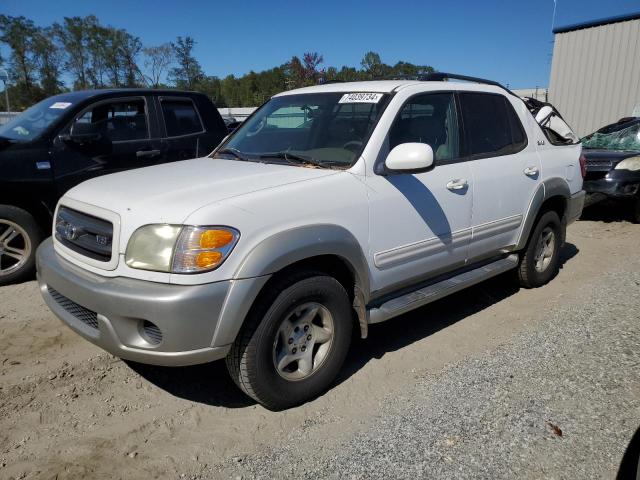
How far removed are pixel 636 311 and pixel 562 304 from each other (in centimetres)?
58

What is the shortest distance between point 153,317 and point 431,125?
2412 millimetres

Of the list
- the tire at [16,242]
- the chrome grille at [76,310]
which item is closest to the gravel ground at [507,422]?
the chrome grille at [76,310]

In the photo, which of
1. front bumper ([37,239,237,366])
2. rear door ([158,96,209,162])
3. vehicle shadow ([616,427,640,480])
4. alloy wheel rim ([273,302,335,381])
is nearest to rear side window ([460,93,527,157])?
alloy wheel rim ([273,302,335,381])

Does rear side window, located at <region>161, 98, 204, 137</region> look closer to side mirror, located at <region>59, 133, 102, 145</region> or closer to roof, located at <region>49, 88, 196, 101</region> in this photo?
roof, located at <region>49, 88, 196, 101</region>

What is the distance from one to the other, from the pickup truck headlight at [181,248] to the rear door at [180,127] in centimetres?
353

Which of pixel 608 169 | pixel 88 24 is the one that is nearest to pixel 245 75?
pixel 88 24

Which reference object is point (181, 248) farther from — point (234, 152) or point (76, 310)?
point (234, 152)

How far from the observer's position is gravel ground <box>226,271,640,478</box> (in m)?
2.47

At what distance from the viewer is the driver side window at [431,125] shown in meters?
3.45

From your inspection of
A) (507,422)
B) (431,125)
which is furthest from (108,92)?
(507,422)

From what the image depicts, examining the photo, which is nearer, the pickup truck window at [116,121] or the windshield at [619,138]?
the pickup truck window at [116,121]

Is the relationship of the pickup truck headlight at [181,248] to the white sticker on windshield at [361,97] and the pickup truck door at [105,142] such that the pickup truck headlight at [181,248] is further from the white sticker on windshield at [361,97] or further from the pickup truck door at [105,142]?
the pickup truck door at [105,142]

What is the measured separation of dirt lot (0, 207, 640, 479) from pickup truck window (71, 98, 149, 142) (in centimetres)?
207

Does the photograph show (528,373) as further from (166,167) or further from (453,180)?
(166,167)
